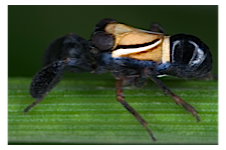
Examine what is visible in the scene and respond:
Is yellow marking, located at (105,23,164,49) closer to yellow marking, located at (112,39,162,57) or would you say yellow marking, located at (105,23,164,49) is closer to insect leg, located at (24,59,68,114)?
yellow marking, located at (112,39,162,57)

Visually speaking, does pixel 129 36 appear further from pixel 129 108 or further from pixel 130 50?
pixel 129 108

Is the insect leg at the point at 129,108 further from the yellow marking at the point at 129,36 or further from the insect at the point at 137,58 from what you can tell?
the yellow marking at the point at 129,36

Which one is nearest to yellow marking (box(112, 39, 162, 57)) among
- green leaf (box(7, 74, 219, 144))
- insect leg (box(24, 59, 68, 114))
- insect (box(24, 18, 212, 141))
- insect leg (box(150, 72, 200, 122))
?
insect (box(24, 18, 212, 141))

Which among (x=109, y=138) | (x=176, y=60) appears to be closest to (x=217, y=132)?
(x=176, y=60)

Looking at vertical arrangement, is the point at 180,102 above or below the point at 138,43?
below

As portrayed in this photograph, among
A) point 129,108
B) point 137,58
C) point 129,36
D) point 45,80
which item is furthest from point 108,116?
point 129,36
